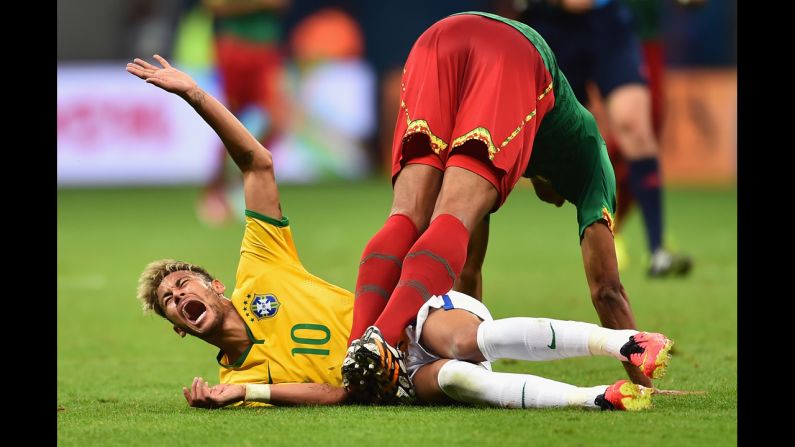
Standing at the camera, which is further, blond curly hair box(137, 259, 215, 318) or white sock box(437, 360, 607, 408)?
blond curly hair box(137, 259, 215, 318)

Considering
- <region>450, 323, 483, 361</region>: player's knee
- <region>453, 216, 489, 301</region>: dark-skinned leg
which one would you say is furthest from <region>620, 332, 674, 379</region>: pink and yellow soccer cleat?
<region>453, 216, 489, 301</region>: dark-skinned leg

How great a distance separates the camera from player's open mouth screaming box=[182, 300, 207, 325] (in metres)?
4.54

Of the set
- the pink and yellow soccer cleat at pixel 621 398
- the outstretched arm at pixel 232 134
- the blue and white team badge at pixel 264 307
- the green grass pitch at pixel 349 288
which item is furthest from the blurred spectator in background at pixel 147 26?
the pink and yellow soccer cleat at pixel 621 398

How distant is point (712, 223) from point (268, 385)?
8.64m

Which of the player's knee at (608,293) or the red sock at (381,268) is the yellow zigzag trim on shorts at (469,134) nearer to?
the red sock at (381,268)

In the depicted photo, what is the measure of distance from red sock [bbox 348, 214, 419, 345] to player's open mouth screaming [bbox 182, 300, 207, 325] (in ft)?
1.85

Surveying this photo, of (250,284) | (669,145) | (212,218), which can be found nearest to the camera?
(250,284)

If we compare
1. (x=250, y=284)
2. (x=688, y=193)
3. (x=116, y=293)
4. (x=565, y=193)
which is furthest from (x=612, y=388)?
(x=688, y=193)

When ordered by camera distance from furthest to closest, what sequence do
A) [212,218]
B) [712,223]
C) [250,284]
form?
[212,218] < [712,223] < [250,284]

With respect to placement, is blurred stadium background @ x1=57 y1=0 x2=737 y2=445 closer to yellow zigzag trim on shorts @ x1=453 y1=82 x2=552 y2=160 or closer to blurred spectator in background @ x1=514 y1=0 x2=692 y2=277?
yellow zigzag trim on shorts @ x1=453 y1=82 x2=552 y2=160

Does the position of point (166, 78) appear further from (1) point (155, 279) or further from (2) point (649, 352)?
(2) point (649, 352)

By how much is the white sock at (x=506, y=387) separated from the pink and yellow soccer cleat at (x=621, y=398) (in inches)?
2.1

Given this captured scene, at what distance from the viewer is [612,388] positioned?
412cm
